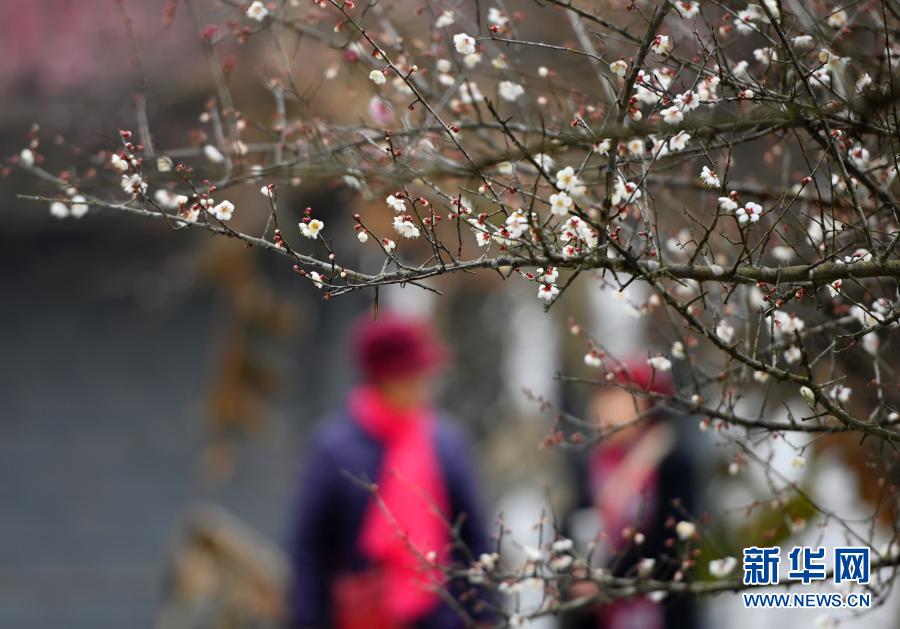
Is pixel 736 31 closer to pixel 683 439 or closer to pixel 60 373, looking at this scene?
pixel 683 439

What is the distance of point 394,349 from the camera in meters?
4.32

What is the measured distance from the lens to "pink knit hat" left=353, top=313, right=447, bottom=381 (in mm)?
4270

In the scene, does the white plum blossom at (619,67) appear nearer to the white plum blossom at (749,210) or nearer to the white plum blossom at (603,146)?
the white plum blossom at (603,146)

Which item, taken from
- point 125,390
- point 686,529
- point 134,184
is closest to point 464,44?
point 134,184

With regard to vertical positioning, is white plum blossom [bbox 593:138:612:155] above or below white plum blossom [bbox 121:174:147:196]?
above

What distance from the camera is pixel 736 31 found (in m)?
2.52


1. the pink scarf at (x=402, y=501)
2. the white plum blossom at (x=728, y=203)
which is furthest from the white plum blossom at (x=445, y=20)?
the pink scarf at (x=402, y=501)

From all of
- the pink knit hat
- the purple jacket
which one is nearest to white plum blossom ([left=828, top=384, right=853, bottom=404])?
the purple jacket

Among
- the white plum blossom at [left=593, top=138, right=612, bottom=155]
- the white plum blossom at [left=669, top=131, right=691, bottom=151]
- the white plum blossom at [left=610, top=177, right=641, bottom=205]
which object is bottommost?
the white plum blossom at [left=610, top=177, right=641, bottom=205]

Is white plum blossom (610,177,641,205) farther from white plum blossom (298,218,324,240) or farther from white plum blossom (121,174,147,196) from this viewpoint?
white plum blossom (121,174,147,196)

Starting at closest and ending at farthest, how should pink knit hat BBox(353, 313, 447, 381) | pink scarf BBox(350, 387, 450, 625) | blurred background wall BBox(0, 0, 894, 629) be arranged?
1. pink scarf BBox(350, 387, 450, 625)
2. pink knit hat BBox(353, 313, 447, 381)
3. blurred background wall BBox(0, 0, 894, 629)

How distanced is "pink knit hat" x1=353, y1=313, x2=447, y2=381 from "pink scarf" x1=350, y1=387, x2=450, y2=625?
0.13 m

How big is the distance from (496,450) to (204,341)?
175 cm

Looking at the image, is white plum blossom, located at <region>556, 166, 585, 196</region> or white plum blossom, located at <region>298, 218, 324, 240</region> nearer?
white plum blossom, located at <region>556, 166, 585, 196</region>
